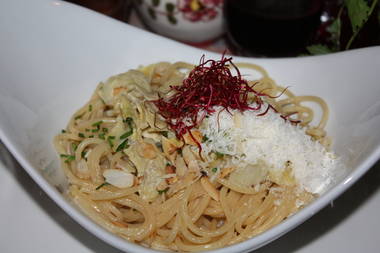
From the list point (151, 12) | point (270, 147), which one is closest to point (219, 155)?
point (270, 147)

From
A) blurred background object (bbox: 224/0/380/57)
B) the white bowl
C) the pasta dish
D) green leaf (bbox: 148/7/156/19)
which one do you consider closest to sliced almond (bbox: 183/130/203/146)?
the pasta dish

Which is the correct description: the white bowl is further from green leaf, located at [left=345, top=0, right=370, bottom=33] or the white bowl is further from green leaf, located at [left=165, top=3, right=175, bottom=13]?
green leaf, located at [left=165, top=3, right=175, bottom=13]

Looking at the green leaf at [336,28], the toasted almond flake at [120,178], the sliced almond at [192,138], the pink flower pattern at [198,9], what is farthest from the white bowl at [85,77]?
the pink flower pattern at [198,9]

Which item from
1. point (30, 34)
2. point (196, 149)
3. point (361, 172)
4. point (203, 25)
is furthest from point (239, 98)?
point (203, 25)

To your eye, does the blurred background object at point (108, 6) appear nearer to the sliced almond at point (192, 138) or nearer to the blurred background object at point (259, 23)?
the blurred background object at point (259, 23)

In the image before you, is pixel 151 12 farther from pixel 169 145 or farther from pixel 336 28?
pixel 169 145

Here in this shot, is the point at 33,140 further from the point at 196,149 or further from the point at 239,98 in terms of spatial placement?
the point at 239,98
